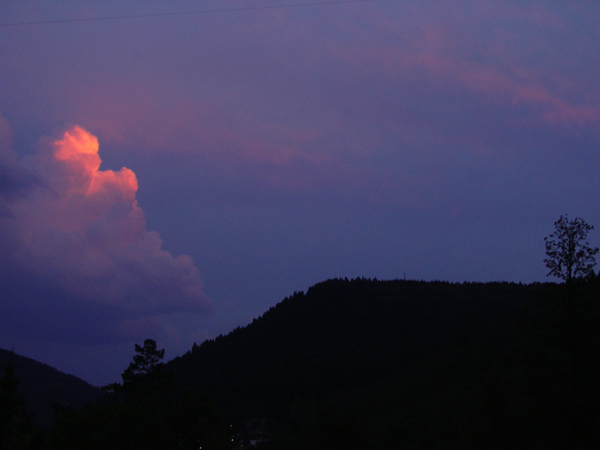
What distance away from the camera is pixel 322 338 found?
611 feet

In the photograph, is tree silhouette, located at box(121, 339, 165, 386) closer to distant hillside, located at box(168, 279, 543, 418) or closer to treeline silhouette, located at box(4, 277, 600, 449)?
treeline silhouette, located at box(4, 277, 600, 449)

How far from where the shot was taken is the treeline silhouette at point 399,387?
86.7 ft

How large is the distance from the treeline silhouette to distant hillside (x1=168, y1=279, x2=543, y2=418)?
528 mm

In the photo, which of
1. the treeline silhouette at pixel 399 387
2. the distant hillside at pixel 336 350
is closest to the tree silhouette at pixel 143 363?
the treeline silhouette at pixel 399 387

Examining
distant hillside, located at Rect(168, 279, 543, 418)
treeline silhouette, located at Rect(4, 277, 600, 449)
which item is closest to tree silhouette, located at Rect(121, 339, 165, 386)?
treeline silhouette, located at Rect(4, 277, 600, 449)

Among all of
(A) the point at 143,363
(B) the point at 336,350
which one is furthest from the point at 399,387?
(B) the point at 336,350

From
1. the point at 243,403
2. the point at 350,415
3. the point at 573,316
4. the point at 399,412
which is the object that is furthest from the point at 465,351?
the point at 243,403

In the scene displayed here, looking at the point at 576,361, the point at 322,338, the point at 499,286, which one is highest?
the point at 499,286

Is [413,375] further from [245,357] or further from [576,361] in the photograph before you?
[245,357]

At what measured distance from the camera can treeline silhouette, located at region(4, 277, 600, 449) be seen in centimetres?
2642

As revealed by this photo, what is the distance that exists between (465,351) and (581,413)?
60.2 meters

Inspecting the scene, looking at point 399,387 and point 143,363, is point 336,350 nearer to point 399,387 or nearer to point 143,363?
point 399,387

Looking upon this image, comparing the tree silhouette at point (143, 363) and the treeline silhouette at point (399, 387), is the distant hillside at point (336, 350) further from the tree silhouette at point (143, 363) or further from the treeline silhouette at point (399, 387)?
the tree silhouette at point (143, 363)

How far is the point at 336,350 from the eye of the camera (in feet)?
573
